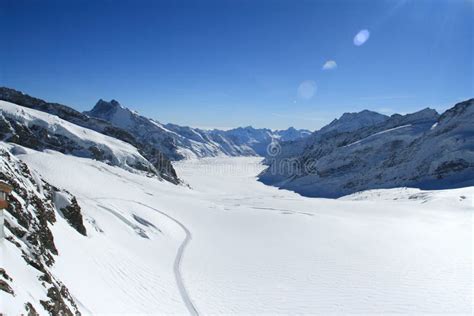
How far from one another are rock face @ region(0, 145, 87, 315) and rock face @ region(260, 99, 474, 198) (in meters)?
79.9

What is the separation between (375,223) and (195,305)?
22.2 meters

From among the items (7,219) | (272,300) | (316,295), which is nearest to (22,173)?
(7,219)

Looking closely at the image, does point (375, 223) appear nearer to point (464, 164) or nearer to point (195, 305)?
point (195, 305)

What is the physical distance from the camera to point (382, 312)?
13414 millimetres

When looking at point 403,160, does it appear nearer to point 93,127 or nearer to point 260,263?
point 260,263

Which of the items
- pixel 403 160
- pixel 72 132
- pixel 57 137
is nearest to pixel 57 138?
pixel 57 137

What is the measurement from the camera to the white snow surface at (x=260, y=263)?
45.0 feet

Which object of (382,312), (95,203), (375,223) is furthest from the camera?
(375,223)

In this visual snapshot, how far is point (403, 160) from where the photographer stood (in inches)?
3602

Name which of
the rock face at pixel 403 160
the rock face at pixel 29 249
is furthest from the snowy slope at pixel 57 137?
the rock face at pixel 29 249

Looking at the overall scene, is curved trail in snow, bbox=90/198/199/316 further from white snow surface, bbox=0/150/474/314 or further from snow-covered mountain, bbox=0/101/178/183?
snow-covered mountain, bbox=0/101/178/183

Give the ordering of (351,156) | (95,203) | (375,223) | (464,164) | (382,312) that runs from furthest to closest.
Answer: (351,156) → (464,164) → (375,223) → (95,203) → (382,312)

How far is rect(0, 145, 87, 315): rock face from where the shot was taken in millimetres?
7754

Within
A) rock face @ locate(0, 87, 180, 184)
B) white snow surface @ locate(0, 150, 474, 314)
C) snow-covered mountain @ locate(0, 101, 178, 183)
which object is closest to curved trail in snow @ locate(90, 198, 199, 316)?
white snow surface @ locate(0, 150, 474, 314)
